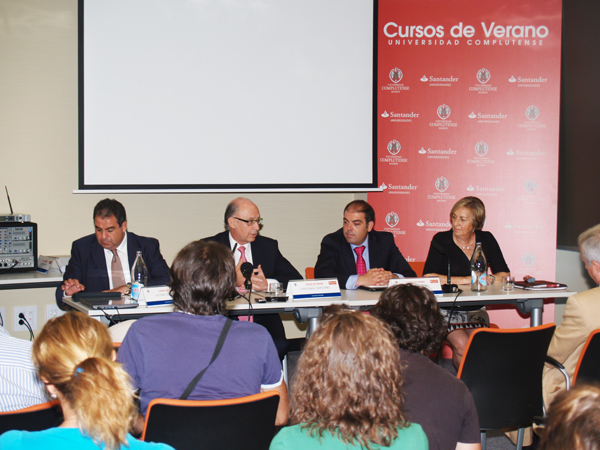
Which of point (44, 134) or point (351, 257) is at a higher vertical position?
point (44, 134)

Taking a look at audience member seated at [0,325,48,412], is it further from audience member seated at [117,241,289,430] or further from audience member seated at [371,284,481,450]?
audience member seated at [371,284,481,450]

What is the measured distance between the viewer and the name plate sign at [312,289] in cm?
306

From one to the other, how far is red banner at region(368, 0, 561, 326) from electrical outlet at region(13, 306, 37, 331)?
309 centimetres

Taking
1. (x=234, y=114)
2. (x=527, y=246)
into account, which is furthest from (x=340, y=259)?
(x=527, y=246)

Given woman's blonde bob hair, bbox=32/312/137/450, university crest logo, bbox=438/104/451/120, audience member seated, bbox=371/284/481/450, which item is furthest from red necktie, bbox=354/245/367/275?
woman's blonde bob hair, bbox=32/312/137/450

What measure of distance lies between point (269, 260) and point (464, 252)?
1.44 metres

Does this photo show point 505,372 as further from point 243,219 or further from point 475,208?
point 243,219

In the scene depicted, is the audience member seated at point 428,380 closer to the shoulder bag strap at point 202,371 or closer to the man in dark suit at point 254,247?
the shoulder bag strap at point 202,371

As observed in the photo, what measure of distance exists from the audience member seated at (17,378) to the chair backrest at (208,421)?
525 millimetres

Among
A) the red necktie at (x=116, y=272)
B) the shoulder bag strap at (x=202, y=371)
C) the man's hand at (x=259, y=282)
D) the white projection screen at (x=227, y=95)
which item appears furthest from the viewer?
the white projection screen at (x=227, y=95)

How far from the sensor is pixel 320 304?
117 inches

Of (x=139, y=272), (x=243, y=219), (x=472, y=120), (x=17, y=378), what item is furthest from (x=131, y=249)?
(x=472, y=120)

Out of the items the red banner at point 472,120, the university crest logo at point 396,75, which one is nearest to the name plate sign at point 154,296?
the red banner at point 472,120

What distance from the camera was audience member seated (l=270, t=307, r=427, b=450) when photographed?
1131 millimetres
